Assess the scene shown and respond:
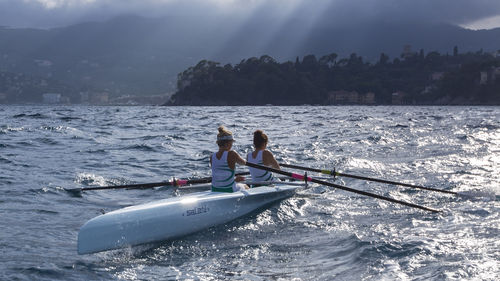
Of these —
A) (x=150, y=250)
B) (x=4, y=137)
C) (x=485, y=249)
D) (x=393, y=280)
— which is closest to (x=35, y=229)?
(x=150, y=250)

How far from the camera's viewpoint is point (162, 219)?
7973 mm

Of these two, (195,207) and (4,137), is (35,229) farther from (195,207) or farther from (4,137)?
(4,137)

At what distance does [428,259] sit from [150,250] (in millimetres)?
4158

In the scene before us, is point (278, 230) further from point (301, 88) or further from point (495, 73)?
point (495, 73)

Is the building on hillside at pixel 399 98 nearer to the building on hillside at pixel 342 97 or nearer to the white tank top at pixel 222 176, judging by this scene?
the building on hillside at pixel 342 97

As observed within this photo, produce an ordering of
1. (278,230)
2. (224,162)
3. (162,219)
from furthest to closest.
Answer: (224,162)
(278,230)
(162,219)

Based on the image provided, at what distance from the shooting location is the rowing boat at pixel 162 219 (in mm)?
7168

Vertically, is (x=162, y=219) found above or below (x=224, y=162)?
below

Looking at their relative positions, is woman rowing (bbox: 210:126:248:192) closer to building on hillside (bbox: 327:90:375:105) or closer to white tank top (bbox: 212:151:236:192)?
white tank top (bbox: 212:151:236:192)

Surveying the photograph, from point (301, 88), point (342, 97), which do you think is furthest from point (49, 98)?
point (342, 97)

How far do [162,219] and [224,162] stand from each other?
1841mm

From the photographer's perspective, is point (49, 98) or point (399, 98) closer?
point (399, 98)

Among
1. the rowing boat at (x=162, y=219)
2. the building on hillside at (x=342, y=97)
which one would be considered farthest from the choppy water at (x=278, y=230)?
the building on hillside at (x=342, y=97)

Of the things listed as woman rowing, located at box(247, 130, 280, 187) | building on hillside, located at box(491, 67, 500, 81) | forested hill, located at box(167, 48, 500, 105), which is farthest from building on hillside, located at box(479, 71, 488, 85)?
woman rowing, located at box(247, 130, 280, 187)
